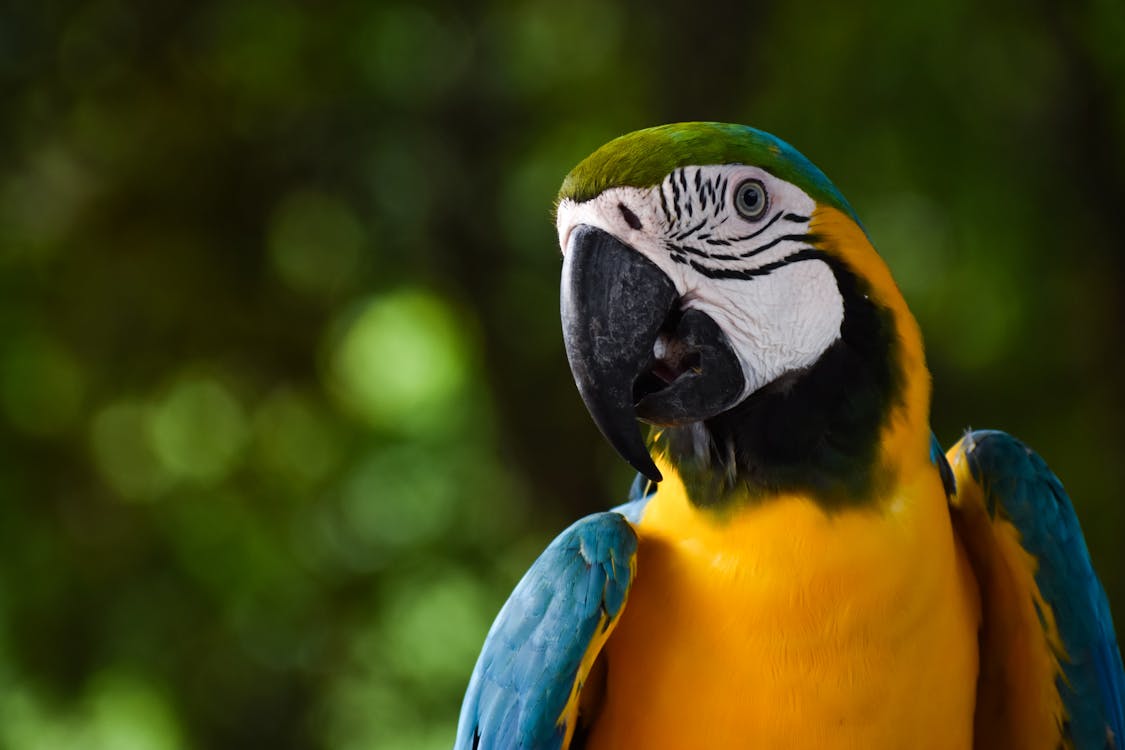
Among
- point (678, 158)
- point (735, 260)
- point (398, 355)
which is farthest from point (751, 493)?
point (398, 355)

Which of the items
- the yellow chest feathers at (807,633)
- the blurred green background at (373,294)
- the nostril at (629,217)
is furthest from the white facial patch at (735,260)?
the blurred green background at (373,294)

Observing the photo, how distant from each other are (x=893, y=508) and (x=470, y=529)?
105 inches

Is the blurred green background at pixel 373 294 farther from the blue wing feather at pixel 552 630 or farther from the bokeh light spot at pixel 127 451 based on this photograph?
the blue wing feather at pixel 552 630

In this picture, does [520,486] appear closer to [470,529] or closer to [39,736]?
[470,529]

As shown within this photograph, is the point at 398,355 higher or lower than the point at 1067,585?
higher

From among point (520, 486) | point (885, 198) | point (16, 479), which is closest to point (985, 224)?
point (885, 198)

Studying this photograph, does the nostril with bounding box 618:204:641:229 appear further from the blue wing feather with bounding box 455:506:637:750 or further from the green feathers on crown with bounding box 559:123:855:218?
the blue wing feather with bounding box 455:506:637:750

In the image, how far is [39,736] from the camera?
3021 millimetres

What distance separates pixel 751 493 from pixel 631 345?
210mm

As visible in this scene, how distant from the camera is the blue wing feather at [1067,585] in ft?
3.96

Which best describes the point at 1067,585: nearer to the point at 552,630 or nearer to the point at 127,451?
the point at 552,630

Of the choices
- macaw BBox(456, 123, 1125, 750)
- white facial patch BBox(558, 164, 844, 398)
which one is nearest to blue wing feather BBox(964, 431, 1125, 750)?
macaw BBox(456, 123, 1125, 750)

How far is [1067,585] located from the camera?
1206 millimetres

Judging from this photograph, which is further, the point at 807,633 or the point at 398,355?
the point at 398,355
